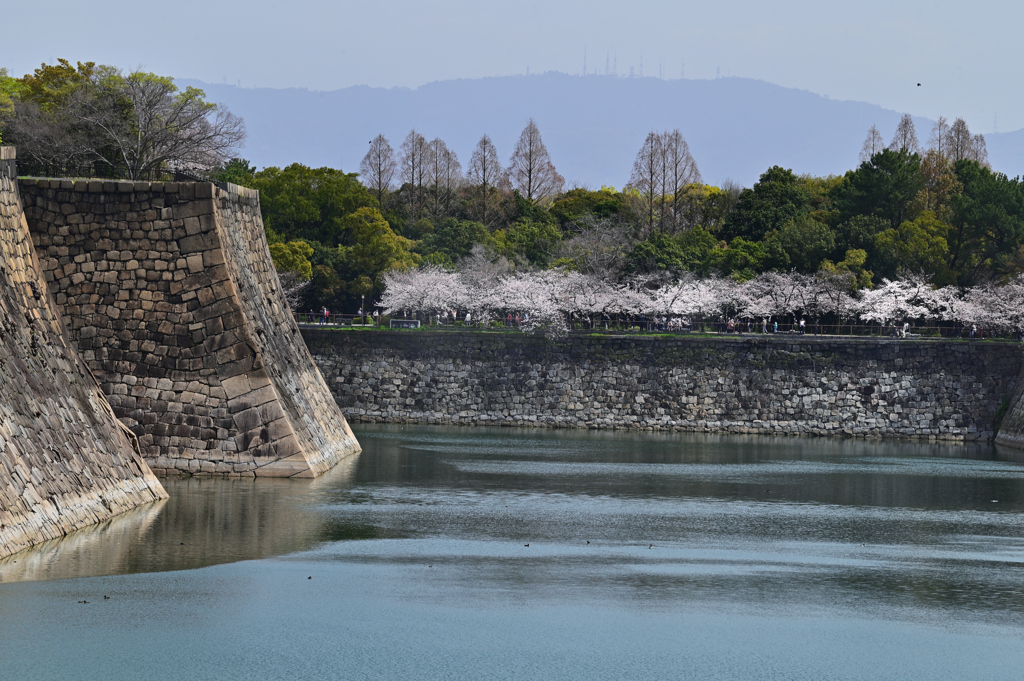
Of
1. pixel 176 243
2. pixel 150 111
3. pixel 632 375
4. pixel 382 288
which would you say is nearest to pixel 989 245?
pixel 632 375

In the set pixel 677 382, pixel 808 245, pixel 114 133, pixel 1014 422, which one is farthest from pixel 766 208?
pixel 114 133

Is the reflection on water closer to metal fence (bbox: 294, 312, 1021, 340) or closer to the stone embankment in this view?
metal fence (bbox: 294, 312, 1021, 340)

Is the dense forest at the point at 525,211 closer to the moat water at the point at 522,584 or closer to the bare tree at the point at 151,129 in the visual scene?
the bare tree at the point at 151,129

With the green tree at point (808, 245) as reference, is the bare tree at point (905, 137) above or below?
above

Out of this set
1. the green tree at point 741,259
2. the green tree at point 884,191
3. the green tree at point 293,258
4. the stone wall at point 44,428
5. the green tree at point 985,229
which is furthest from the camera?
the green tree at point 293,258

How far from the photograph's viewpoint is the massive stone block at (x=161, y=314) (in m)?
27.8

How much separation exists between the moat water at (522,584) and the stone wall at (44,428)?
0.52 meters

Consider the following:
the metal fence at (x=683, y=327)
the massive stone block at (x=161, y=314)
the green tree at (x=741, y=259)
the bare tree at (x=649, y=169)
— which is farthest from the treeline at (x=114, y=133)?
the bare tree at (x=649, y=169)

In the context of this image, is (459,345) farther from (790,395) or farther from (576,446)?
(790,395)

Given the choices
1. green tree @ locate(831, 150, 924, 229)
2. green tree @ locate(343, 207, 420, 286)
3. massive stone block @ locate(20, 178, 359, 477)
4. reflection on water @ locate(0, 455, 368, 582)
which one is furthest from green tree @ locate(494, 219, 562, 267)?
reflection on water @ locate(0, 455, 368, 582)

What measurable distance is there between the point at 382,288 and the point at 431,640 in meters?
56.8

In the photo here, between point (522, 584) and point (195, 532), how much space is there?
651cm

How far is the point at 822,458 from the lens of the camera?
136 feet

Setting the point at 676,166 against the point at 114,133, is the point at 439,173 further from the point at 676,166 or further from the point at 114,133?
the point at 114,133
